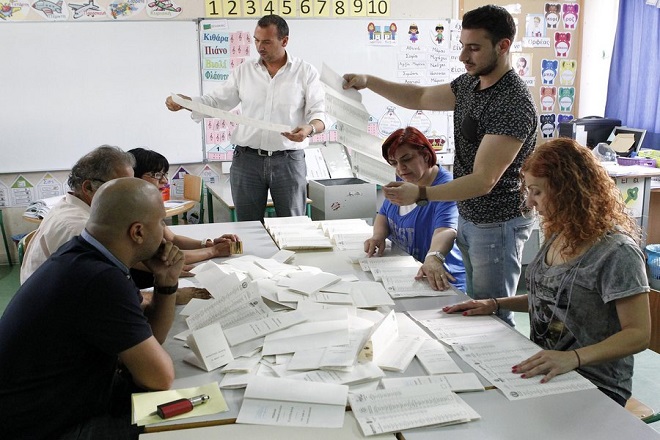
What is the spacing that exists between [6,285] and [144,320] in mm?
3843

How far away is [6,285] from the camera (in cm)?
482

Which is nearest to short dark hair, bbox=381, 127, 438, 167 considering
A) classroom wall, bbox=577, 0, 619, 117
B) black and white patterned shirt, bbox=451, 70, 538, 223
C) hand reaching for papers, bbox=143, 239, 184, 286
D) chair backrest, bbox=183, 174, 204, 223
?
black and white patterned shirt, bbox=451, 70, 538, 223

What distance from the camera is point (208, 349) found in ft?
5.64

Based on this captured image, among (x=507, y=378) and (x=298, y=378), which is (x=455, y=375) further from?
(x=298, y=378)

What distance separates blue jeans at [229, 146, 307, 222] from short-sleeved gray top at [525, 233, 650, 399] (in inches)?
94.1

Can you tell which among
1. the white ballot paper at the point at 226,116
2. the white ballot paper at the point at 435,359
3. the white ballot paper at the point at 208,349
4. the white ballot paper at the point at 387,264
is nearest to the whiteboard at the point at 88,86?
the white ballot paper at the point at 226,116

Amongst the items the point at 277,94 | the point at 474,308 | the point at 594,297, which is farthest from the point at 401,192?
the point at 277,94

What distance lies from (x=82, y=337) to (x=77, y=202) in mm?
916

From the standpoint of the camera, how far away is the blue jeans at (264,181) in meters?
4.02

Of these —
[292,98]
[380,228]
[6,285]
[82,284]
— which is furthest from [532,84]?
[82,284]

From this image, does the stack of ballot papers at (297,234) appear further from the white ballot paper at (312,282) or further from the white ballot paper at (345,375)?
the white ballot paper at (345,375)

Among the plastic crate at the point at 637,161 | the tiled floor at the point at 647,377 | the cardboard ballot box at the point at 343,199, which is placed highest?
the plastic crate at the point at 637,161

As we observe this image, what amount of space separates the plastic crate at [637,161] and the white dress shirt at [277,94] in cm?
272

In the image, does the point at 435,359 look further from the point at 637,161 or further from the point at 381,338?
the point at 637,161
